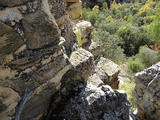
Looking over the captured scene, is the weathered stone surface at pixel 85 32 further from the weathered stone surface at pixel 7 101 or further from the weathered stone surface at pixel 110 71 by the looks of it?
the weathered stone surface at pixel 7 101

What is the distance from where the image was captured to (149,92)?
289 cm

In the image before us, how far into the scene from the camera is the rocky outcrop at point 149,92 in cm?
278

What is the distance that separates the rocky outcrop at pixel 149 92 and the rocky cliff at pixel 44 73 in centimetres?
63

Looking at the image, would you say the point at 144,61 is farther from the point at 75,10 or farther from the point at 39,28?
the point at 39,28

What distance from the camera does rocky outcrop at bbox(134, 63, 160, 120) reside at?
278 centimetres

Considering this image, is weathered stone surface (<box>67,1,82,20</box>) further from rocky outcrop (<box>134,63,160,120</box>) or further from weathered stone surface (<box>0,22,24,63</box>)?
weathered stone surface (<box>0,22,24,63</box>)

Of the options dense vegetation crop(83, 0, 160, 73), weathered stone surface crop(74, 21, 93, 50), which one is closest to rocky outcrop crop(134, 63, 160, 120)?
weathered stone surface crop(74, 21, 93, 50)

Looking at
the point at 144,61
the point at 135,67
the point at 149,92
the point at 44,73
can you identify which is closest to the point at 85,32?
the point at 149,92

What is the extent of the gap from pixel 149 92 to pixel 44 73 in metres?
2.05

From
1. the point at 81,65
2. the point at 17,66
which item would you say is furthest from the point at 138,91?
the point at 17,66

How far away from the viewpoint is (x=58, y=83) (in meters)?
2.64

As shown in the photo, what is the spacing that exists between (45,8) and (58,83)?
1281mm

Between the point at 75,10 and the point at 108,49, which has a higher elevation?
the point at 75,10

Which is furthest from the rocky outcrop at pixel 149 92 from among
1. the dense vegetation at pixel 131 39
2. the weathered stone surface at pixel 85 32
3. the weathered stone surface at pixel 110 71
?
the dense vegetation at pixel 131 39
